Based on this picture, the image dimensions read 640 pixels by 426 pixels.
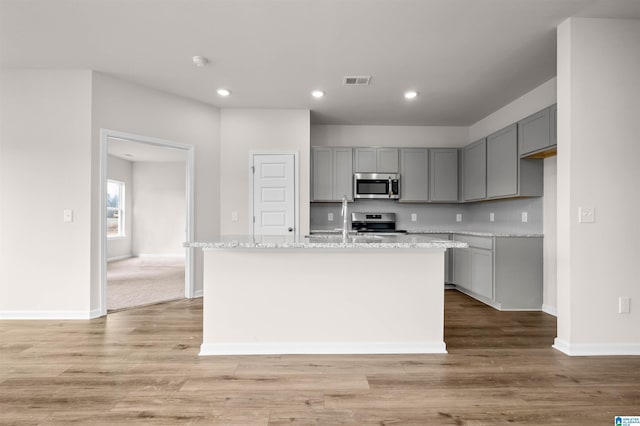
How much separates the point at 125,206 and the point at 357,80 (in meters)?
7.83

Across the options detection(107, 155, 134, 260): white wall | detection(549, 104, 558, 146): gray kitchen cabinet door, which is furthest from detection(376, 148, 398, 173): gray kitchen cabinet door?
detection(107, 155, 134, 260): white wall

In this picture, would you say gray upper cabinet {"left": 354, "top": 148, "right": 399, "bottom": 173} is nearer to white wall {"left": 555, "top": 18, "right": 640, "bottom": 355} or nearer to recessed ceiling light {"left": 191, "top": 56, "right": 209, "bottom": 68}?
recessed ceiling light {"left": 191, "top": 56, "right": 209, "bottom": 68}

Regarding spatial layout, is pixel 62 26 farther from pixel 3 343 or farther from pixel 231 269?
pixel 3 343

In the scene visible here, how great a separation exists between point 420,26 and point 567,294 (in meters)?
2.50

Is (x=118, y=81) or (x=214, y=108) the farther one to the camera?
(x=214, y=108)

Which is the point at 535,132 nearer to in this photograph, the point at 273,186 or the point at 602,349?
the point at 602,349

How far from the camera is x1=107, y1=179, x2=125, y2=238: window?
8.69 meters

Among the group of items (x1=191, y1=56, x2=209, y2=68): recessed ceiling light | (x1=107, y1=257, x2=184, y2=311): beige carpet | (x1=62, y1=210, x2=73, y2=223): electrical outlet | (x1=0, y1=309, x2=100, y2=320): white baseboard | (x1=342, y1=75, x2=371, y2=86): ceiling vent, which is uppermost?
(x1=191, y1=56, x2=209, y2=68): recessed ceiling light

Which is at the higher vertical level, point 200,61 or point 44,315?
Answer: point 200,61

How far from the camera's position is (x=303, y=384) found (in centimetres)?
221

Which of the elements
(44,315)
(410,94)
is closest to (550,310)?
(410,94)

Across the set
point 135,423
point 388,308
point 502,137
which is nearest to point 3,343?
point 135,423

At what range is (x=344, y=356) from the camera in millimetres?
2645

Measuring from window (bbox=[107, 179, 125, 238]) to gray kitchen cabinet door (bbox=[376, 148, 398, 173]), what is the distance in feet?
22.9
